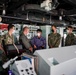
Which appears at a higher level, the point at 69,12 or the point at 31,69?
the point at 69,12

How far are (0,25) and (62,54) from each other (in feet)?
13.1

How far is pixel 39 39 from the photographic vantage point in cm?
437

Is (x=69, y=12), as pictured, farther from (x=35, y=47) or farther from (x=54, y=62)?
(x=54, y=62)

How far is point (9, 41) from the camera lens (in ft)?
11.5

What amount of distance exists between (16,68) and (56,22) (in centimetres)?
520

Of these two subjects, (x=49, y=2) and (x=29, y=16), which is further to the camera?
(x=29, y=16)

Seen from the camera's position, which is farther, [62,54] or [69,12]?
[69,12]

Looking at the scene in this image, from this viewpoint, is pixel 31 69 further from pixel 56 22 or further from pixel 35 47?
pixel 56 22

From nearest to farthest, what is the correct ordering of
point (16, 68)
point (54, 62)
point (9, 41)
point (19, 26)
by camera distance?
point (16, 68) → point (54, 62) → point (9, 41) → point (19, 26)

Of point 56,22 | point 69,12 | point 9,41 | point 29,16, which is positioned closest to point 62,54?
point 9,41

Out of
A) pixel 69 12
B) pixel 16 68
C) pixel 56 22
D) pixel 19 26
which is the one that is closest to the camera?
pixel 16 68

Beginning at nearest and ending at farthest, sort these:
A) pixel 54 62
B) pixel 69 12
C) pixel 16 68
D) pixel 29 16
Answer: pixel 16 68, pixel 54 62, pixel 69 12, pixel 29 16

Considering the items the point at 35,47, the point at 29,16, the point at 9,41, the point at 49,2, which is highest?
the point at 49,2

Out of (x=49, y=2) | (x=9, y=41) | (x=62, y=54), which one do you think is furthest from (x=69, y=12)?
(x=62, y=54)
